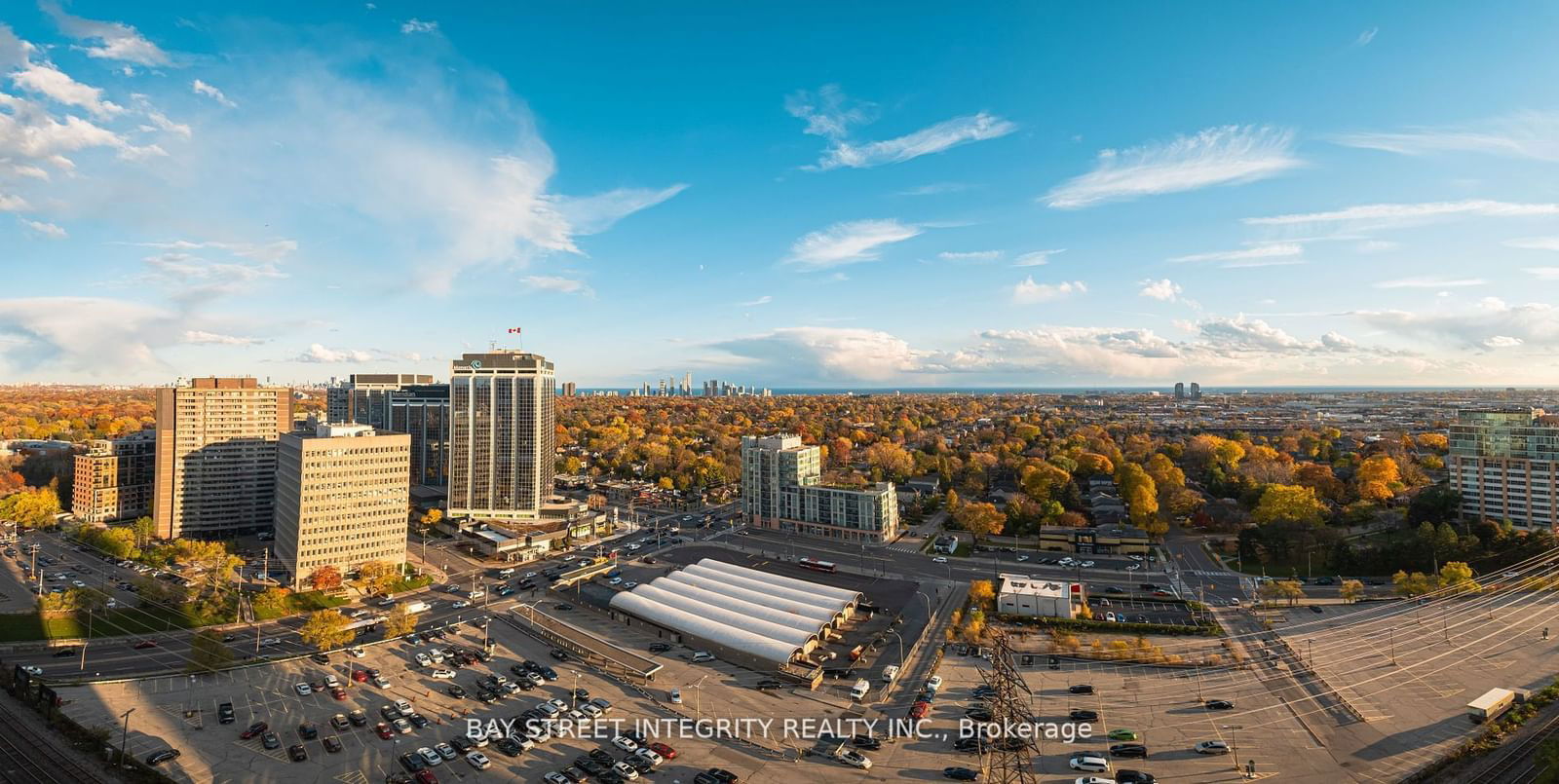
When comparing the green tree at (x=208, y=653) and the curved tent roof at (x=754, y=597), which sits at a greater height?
the curved tent roof at (x=754, y=597)

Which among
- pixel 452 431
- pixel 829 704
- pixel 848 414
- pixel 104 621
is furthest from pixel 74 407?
pixel 829 704

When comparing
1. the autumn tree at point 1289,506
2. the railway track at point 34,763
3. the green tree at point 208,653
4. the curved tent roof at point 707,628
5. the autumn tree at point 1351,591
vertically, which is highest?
the autumn tree at point 1289,506

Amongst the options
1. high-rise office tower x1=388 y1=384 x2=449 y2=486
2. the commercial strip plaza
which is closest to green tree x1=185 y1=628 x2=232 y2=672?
the commercial strip plaza

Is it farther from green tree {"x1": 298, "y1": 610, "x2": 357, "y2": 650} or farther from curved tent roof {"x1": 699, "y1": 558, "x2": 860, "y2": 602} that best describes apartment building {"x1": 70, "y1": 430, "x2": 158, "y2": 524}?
curved tent roof {"x1": 699, "y1": 558, "x2": 860, "y2": 602}

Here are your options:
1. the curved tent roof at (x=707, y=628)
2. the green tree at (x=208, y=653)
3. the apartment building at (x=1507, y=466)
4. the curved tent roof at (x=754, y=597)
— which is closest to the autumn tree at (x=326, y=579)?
the green tree at (x=208, y=653)

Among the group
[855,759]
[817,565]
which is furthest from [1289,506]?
[855,759]

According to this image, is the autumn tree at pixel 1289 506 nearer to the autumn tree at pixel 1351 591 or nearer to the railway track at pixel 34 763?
the autumn tree at pixel 1351 591
